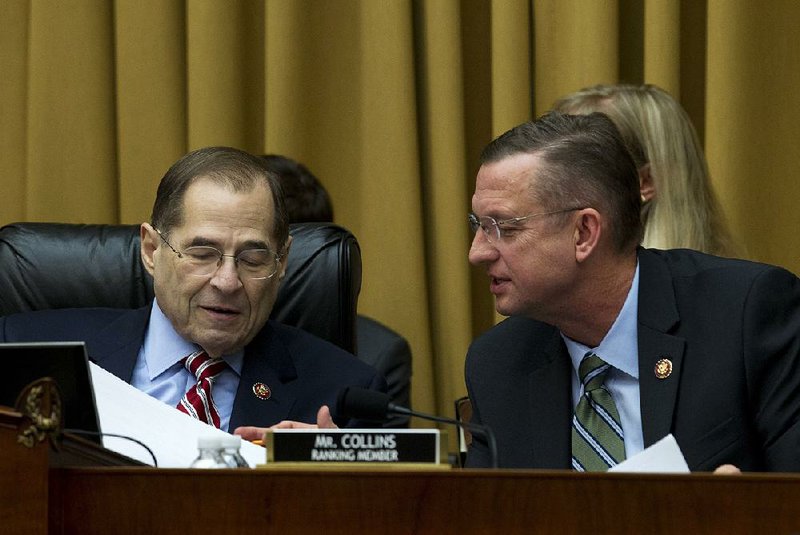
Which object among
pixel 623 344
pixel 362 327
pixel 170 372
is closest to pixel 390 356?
pixel 362 327

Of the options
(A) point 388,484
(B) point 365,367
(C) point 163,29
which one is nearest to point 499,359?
(B) point 365,367

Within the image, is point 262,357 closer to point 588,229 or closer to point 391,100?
point 588,229

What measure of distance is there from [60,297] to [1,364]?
120cm

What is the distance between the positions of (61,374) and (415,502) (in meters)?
0.56

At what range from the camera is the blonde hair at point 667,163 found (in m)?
3.25

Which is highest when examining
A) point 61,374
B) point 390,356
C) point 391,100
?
point 391,100

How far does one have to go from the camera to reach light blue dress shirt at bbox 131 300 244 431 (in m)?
2.77

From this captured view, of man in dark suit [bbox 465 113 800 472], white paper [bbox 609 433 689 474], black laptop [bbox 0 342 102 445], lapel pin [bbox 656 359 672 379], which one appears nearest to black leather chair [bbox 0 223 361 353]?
man in dark suit [bbox 465 113 800 472]

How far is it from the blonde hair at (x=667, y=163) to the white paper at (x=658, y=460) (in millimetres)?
1494

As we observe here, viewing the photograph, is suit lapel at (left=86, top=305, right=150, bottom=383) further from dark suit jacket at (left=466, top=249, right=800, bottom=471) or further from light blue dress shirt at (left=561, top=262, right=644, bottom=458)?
light blue dress shirt at (left=561, top=262, right=644, bottom=458)

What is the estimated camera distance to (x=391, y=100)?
13.1 ft

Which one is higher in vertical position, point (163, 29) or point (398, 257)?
point (163, 29)

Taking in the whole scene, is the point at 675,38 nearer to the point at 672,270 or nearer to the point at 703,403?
the point at 672,270

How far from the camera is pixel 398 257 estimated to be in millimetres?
3982
